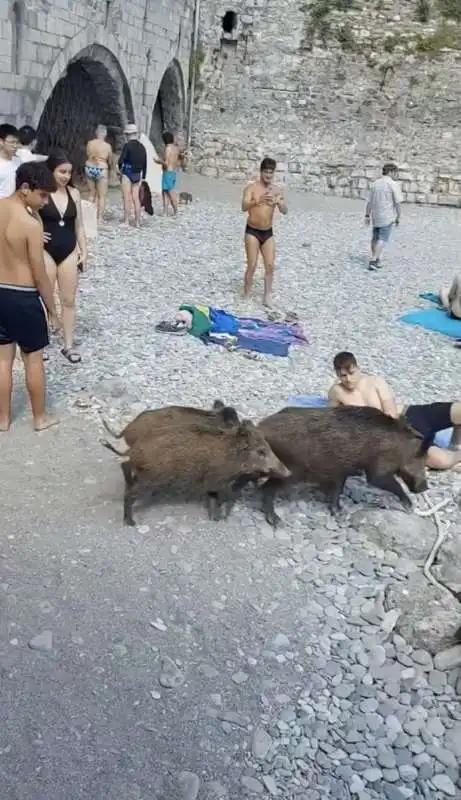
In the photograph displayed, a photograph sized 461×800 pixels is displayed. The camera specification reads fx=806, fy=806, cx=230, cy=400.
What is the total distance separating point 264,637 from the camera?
3646mm

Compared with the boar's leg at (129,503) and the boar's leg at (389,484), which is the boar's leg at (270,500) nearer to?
the boar's leg at (389,484)

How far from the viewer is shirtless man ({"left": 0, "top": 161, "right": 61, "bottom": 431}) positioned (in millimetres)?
4738

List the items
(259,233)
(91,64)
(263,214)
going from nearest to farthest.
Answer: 1. (263,214)
2. (259,233)
3. (91,64)

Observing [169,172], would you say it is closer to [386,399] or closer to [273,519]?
[386,399]

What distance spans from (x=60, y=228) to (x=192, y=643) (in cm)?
373

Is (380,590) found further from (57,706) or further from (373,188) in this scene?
(373,188)

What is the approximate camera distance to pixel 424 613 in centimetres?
375

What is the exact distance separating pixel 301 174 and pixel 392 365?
1475 centimetres

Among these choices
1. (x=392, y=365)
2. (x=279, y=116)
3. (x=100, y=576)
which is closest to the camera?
(x=100, y=576)

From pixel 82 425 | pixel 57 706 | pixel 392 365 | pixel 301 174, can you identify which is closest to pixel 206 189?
pixel 301 174

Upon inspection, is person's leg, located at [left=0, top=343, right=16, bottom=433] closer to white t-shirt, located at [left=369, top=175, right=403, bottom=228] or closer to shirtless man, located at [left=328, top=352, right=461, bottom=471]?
shirtless man, located at [left=328, top=352, right=461, bottom=471]

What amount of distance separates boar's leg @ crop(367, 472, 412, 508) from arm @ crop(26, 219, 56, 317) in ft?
7.45

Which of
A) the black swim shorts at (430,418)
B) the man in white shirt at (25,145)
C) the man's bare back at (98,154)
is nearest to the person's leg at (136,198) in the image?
the man's bare back at (98,154)

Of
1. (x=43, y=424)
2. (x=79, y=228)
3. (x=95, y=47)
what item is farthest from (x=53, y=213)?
(x=95, y=47)
